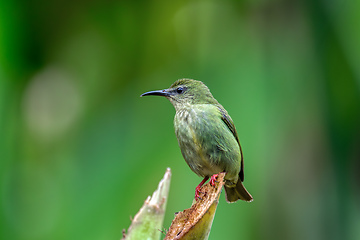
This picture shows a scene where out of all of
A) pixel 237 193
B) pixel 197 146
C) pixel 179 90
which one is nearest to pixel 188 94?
pixel 179 90

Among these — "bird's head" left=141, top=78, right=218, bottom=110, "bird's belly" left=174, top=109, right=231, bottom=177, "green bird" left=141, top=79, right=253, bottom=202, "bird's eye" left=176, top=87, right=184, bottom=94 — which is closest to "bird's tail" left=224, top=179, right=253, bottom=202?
"green bird" left=141, top=79, right=253, bottom=202

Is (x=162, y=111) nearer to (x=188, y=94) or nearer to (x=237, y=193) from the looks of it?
(x=188, y=94)

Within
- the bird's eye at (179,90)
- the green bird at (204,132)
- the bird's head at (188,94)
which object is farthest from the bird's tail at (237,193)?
the bird's eye at (179,90)

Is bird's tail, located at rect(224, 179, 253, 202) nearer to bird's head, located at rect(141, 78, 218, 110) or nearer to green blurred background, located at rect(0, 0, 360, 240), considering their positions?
green blurred background, located at rect(0, 0, 360, 240)

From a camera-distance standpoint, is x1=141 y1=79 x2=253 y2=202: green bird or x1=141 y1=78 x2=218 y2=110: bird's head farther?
x1=141 y1=78 x2=218 y2=110: bird's head

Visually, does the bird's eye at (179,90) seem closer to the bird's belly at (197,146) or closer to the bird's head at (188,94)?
the bird's head at (188,94)

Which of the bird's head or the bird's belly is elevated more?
the bird's head
